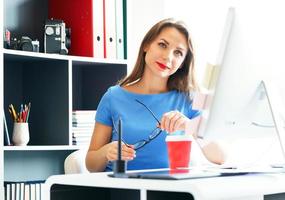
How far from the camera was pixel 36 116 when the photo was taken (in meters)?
3.19

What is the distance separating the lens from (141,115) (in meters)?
2.36

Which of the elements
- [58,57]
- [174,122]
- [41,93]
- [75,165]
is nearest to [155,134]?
[75,165]

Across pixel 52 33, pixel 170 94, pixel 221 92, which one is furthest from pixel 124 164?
pixel 52 33

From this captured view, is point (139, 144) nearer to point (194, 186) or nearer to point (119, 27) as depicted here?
point (194, 186)

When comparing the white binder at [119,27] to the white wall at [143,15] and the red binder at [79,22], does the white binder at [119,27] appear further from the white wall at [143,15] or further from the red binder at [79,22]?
the white wall at [143,15]

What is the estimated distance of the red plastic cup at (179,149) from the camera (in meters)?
1.75

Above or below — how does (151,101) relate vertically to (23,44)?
below

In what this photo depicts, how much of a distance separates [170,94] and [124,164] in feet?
3.10

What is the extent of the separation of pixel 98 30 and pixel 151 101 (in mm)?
897

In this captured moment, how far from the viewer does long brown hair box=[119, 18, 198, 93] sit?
249cm

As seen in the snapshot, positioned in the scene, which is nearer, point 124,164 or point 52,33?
point 124,164

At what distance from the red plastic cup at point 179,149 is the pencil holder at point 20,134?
129 centimetres

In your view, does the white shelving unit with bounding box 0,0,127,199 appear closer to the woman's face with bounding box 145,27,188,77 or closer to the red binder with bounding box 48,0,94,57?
the red binder with bounding box 48,0,94,57

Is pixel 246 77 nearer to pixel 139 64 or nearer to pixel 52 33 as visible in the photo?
pixel 139 64
